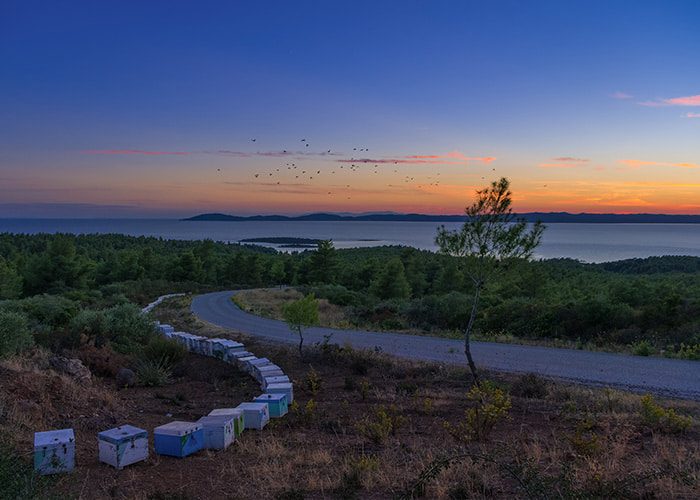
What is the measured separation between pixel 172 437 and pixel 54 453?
133 cm

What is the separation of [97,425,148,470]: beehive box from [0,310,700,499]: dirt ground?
0.48ft

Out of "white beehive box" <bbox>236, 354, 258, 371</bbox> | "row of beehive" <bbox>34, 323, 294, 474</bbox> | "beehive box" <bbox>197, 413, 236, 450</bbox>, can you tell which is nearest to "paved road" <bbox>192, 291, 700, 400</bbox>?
"white beehive box" <bbox>236, 354, 258, 371</bbox>

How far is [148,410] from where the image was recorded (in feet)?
27.3

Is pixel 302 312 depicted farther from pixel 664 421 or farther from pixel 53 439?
pixel 664 421

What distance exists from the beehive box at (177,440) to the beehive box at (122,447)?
0.24 metres

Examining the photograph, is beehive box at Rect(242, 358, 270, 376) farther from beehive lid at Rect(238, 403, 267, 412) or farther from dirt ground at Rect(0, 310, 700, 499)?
beehive lid at Rect(238, 403, 267, 412)

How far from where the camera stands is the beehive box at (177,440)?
5914 mm

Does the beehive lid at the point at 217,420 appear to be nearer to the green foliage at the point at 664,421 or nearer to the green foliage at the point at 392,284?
the green foliage at the point at 664,421

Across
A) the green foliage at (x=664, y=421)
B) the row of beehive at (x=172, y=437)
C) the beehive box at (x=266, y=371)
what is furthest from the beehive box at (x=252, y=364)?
the green foliage at (x=664, y=421)

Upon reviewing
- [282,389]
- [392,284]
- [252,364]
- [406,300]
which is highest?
[282,389]

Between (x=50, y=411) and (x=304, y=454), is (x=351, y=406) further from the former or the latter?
(x=50, y=411)

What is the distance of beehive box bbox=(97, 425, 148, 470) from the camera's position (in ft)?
17.9

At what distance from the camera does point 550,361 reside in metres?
13.6

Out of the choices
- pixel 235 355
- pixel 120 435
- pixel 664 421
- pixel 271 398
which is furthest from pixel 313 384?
pixel 664 421
